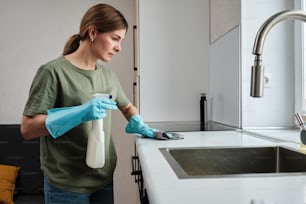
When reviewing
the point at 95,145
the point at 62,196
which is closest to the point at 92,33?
the point at 95,145

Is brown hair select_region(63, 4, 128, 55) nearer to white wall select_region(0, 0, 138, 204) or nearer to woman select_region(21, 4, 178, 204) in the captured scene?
woman select_region(21, 4, 178, 204)

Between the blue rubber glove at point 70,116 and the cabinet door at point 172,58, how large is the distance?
3.32 feet

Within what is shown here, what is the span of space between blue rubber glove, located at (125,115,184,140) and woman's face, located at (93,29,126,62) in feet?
1.05

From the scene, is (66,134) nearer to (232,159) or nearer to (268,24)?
(232,159)

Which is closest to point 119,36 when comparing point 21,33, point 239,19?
point 239,19

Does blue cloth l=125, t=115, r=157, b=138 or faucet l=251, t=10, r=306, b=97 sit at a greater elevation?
faucet l=251, t=10, r=306, b=97

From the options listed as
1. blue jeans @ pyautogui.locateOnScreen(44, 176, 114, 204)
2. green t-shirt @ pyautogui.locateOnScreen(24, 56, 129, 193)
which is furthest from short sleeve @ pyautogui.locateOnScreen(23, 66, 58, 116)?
blue jeans @ pyautogui.locateOnScreen(44, 176, 114, 204)

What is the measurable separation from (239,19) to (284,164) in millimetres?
843

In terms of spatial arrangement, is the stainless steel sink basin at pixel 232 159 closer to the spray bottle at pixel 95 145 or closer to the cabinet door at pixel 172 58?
the spray bottle at pixel 95 145

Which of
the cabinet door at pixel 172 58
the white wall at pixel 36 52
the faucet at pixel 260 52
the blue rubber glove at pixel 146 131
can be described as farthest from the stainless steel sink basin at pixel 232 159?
the white wall at pixel 36 52

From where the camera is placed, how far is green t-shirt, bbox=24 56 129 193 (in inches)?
45.9

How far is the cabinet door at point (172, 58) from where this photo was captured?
7.03 feet

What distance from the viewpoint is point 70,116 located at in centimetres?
111

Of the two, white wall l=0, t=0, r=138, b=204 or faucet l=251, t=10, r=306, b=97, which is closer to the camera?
faucet l=251, t=10, r=306, b=97
